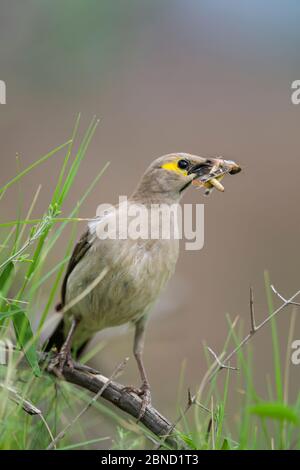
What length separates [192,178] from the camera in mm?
3723

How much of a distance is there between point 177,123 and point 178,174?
5212mm

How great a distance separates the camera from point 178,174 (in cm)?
374

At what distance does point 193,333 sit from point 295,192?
7.47ft

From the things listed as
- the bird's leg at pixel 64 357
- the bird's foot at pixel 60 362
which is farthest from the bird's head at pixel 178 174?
the bird's foot at pixel 60 362

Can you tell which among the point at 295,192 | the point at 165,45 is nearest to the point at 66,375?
the point at 295,192

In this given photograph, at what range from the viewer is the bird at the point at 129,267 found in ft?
11.6

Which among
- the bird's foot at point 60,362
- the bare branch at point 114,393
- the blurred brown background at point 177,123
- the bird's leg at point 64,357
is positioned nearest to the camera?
the bare branch at point 114,393

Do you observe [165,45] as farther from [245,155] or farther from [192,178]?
[192,178]

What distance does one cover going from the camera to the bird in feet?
11.6

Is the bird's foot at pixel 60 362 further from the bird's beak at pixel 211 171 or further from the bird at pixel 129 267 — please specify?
the bird's beak at pixel 211 171

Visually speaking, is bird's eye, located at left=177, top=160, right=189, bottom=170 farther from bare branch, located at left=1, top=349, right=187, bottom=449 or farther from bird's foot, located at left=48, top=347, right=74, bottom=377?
bare branch, located at left=1, top=349, right=187, bottom=449

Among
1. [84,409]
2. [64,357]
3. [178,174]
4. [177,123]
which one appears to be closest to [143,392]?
[64,357]

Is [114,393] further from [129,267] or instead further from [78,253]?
[78,253]

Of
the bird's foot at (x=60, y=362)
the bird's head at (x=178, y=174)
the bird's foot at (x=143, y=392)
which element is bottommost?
the bird's foot at (x=143, y=392)
